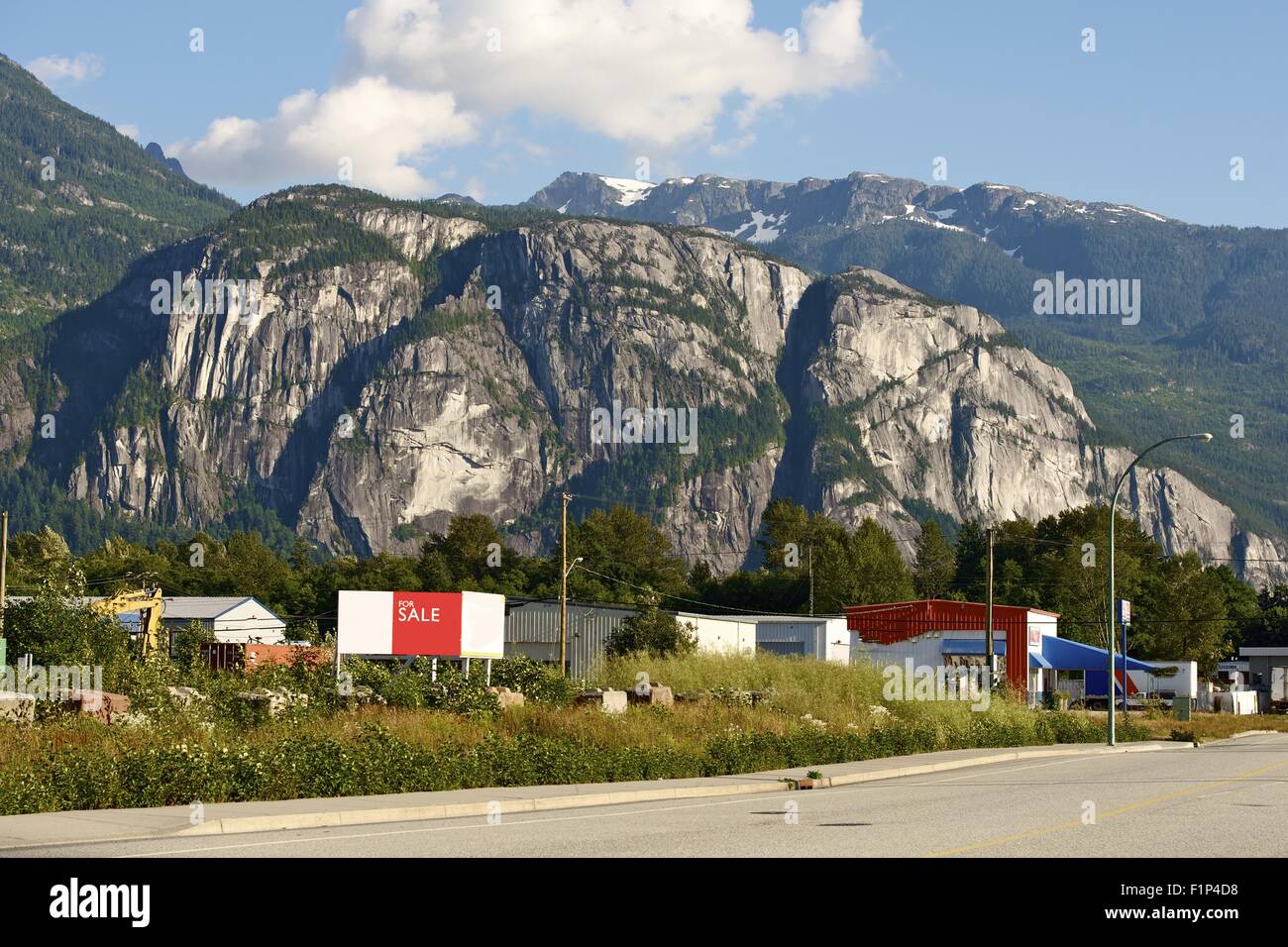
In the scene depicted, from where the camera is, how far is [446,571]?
157000 millimetres

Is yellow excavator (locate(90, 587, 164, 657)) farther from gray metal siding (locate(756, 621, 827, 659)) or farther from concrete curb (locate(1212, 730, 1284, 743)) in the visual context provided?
concrete curb (locate(1212, 730, 1284, 743))

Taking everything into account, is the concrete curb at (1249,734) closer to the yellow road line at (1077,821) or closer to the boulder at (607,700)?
the yellow road line at (1077,821)

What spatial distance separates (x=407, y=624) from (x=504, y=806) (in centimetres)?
4628

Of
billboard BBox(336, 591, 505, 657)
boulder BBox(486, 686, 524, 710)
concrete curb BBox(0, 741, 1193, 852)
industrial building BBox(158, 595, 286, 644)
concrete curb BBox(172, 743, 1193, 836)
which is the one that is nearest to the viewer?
concrete curb BBox(0, 741, 1193, 852)

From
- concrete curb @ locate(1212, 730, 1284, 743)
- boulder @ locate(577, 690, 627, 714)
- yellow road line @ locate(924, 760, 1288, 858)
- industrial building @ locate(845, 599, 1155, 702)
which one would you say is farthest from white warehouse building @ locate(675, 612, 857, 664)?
yellow road line @ locate(924, 760, 1288, 858)

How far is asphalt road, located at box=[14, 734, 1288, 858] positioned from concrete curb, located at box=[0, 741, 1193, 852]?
54 cm

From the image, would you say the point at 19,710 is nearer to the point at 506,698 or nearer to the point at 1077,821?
the point at 506,698

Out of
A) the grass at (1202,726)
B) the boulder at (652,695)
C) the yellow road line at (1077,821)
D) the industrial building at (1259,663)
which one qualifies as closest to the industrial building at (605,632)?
the grass at (1202,726)

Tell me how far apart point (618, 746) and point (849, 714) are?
12794 mm

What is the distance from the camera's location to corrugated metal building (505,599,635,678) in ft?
262

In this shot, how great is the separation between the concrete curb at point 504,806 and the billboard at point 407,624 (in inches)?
1422

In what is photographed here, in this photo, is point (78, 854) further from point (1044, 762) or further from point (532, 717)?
point (1044, 762)
